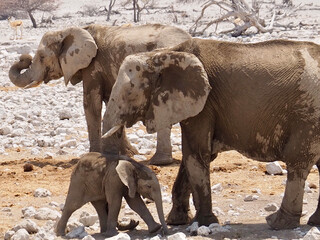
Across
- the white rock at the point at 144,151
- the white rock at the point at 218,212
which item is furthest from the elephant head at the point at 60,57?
the white rock at the point at 218,212

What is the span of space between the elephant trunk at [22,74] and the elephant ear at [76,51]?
617 millimetres

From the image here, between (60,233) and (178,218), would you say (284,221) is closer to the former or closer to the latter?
(178,218)

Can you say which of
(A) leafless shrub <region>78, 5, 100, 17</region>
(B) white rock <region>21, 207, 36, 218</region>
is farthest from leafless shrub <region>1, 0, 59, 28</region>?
(B) white rock <region>21, 207, 36, 218</region>

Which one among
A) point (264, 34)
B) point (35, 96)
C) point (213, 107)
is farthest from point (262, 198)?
point (264, 34)

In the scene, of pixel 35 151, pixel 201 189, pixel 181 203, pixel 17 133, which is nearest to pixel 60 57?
pixel 35 151

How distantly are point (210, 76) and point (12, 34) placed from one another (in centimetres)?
2842

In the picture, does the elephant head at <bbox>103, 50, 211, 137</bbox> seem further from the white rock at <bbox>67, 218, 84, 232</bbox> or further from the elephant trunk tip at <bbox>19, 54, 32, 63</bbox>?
the elephant trunk tip at <bbox>19, 54, 32, 63</bbox>

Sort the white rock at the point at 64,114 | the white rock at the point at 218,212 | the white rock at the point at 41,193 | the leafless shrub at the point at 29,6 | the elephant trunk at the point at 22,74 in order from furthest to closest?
1. the leafless shrub at the point at 29,6
2. the white rock at the point at 64,114
3. the elephant trunk at the point at 22,74
4. the white rock at the point at 41,193
5. the white rock at the point at 218,212

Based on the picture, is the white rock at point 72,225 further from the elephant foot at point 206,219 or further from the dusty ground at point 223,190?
the elephant foot at point 206,219

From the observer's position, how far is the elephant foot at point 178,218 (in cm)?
812

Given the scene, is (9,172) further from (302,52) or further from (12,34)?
(12,34)

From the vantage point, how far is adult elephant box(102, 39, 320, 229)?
7438mm

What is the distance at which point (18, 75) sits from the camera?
12.4 meters

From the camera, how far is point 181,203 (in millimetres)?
8148
